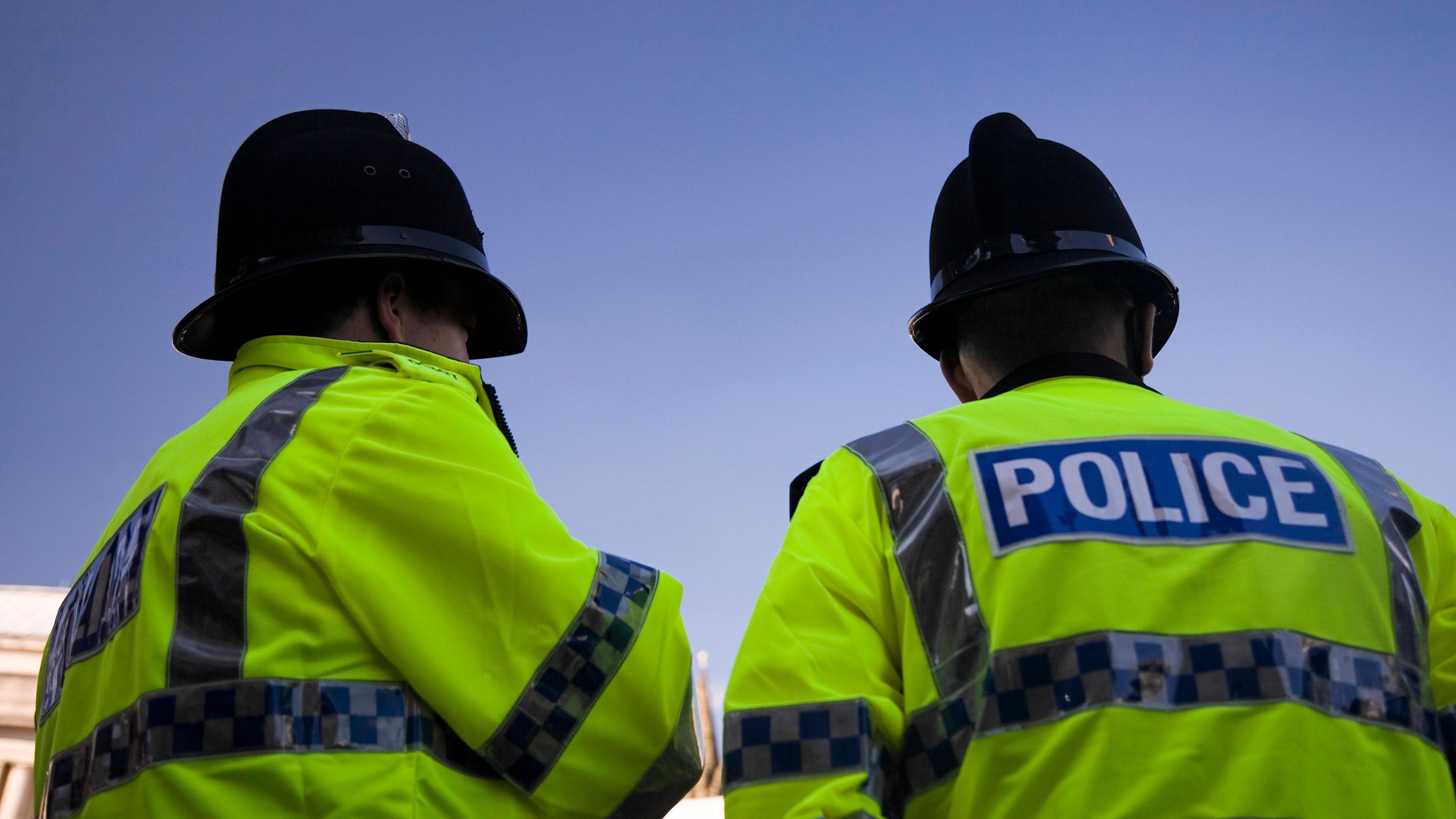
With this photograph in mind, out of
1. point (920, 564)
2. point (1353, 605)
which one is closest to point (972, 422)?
point (920, 564)

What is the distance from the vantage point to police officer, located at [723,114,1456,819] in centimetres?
173

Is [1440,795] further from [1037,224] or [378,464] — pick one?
[378,464]

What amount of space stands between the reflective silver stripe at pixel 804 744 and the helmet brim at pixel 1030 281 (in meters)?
1.05

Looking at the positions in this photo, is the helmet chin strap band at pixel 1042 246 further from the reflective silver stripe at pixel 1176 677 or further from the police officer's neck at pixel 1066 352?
the reflective silver stripe at pixel 1176 677

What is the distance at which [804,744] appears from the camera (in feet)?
5.88

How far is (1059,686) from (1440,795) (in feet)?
1.95

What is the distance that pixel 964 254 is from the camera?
267 centimetres

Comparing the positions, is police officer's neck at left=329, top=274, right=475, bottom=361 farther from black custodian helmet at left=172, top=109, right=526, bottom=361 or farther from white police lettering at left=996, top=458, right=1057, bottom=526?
white police lettering at left=996, top=458, right=1057, bottom=526

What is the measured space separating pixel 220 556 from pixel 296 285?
2.76 feet

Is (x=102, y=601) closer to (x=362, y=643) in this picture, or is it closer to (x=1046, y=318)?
(x=362, y=643)

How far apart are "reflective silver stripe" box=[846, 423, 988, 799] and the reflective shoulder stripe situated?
0.24ft

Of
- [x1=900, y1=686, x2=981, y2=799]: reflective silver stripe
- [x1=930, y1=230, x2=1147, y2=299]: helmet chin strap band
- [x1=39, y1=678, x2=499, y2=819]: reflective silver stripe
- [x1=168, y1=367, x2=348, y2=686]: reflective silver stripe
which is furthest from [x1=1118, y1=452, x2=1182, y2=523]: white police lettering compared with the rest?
[x1=168, y1=367, x2=348, y2=686]: reflective silver stripe

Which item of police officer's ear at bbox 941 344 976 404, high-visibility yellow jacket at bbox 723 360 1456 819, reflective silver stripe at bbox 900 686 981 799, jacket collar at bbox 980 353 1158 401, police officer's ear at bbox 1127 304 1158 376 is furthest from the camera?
police officer's ear at bbox 941 344 976 404

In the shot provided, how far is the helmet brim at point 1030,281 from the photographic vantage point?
8.22 ft
